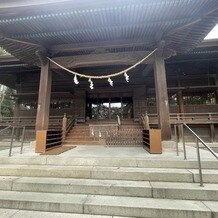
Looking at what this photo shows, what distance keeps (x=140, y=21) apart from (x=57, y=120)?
33.0 ft

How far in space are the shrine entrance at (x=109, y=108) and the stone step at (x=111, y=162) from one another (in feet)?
33.4

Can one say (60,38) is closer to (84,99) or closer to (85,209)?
(85,209)

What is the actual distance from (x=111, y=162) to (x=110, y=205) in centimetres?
152

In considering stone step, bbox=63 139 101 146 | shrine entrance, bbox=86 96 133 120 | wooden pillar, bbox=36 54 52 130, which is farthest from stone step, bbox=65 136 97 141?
shrine entrance, bbox=86 96 133 120

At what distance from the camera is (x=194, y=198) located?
10.5 feet

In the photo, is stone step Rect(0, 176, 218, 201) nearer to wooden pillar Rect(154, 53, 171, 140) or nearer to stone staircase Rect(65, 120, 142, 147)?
wooden pillar Rect(154, 53, 171, 140)

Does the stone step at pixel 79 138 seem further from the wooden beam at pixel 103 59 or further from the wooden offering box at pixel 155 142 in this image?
the wooden offering box at pixel 155 142

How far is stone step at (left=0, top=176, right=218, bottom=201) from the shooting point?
3227 mm

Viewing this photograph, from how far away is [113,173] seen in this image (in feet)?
12.9

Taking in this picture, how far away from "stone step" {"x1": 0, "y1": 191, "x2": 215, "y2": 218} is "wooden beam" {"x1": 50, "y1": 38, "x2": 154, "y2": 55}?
521cm

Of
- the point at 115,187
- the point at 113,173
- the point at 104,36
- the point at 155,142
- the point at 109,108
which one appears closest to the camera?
the point at 115,187

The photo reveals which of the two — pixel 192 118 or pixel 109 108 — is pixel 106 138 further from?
pixel 192 118

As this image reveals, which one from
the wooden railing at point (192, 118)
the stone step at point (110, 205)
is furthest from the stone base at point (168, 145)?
the wooden railing at point (192, 118)

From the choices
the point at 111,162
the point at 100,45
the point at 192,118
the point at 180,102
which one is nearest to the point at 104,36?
the point at 100,45
